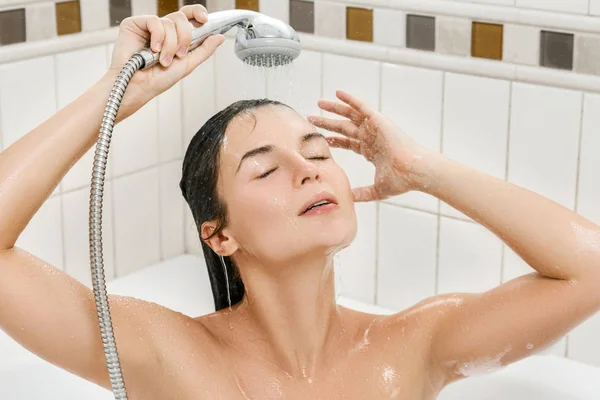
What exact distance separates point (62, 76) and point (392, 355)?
1126 millimetres

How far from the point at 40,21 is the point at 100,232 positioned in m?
1.12

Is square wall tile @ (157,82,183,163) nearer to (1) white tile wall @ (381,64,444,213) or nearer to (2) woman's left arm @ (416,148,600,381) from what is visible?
(1) white tile wall @ (381,64,444,213)

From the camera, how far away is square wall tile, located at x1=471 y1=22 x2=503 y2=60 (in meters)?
2.26

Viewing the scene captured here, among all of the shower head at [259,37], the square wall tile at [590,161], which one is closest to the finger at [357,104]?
the shower head at [259,37]

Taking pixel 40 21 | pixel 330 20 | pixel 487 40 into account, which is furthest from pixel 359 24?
pixel 40 21

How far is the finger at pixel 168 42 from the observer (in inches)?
59.9

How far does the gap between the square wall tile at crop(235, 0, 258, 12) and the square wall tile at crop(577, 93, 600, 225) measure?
88 centimetres

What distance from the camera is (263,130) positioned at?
163 centimetres

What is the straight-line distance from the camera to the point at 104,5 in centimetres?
253

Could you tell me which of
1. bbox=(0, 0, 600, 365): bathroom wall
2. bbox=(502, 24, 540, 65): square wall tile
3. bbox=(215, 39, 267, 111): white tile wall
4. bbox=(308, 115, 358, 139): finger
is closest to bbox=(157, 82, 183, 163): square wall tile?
bbox=(0, 0, 600, 365): bathroom wall

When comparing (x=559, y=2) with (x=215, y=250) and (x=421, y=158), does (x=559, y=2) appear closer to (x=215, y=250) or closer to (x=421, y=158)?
(x=421, y=158)

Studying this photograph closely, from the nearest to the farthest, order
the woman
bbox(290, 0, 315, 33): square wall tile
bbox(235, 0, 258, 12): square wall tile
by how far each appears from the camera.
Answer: the woman → bbox(290, 0, 315, 33): square wall tile → bbox(235, 0, 258, 12): square wall tile

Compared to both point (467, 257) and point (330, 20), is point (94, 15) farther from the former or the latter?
point (467, 257)

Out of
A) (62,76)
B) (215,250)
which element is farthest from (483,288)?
(62,76)
